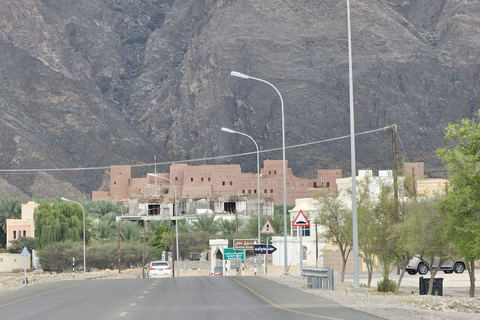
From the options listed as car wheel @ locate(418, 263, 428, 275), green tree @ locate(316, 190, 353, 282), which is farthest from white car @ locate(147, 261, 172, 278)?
car wheel @ locate(418, 263, 428, 275)

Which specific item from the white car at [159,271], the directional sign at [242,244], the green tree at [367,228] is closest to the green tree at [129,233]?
the white car at [159,271]

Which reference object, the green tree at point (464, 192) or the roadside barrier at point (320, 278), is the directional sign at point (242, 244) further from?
the green tree at point (464, 192)

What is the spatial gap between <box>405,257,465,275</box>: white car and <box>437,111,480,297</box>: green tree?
1928cm

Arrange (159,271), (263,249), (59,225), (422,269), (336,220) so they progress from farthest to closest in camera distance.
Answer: (59,225), (159,271), (422,269), (263,249), (336,220)

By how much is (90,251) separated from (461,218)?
56.2 m

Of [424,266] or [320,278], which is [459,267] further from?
[320,278]

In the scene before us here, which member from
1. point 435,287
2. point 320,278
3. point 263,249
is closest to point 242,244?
point 263,249

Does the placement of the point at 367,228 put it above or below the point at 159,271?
above

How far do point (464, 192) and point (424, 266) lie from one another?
21278mm

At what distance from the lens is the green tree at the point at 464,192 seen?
2541cm

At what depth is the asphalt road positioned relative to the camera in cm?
1875

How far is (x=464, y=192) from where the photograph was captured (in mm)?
25766

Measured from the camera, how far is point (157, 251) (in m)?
85.6

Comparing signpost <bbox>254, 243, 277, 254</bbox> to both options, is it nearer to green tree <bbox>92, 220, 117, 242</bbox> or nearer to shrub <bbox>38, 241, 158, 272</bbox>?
shrub <bbox>38, 241, 158, 272</bbox>
